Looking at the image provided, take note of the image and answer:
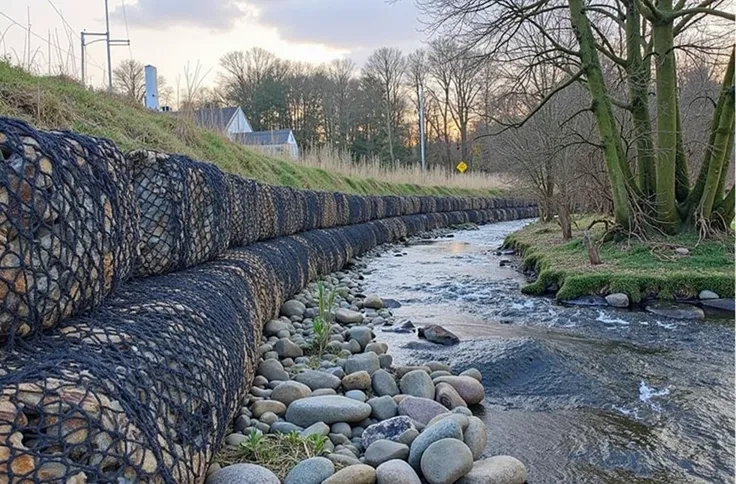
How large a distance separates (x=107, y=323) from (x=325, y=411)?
109 centimetres

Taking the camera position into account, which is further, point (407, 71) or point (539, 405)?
point (407, 71)

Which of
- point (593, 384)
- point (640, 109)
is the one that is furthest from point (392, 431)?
point (640, 109)

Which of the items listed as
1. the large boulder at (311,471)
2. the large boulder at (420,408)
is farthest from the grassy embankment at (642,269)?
the large boulder at (311,471)

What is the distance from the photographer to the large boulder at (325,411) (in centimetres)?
215

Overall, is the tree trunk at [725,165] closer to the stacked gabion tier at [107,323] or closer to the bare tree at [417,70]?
the stacked gabion tier at [107,323]

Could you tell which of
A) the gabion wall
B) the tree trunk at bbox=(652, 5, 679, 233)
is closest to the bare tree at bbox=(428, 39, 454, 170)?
the tree trunk at bbox=(652, 5, 679, 233)

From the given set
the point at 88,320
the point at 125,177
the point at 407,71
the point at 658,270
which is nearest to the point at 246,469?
the point at 88,320

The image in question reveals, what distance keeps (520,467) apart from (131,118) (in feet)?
16.6

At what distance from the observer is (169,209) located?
2.24m

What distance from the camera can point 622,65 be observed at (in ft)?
21.4

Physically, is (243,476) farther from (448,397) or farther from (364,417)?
(448,397)

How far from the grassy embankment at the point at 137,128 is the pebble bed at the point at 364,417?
2.16 metres

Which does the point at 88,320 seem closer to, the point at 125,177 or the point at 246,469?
the point at 125,177

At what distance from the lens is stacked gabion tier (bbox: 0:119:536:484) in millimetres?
926
